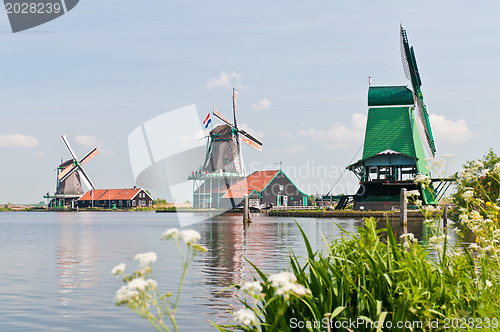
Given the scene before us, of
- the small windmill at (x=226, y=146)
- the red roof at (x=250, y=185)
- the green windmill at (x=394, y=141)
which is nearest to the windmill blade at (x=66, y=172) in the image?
the small windmill at (x=226, y=146)

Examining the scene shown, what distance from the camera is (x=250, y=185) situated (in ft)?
238

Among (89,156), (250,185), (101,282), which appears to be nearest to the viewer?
(101,282)

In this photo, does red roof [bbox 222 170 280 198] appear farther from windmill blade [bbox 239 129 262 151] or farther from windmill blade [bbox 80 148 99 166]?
windmill blade [bbox 80 148 99 166]

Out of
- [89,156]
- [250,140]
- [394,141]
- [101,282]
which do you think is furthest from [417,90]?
[89,156]

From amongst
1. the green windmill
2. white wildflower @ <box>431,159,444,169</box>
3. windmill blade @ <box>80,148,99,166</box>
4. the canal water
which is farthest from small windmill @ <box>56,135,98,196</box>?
white wildflower @ <box>431,159,444,169</box>

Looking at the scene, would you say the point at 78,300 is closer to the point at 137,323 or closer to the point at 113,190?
the point at 137,323

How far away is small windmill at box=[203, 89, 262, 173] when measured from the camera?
7350 cm

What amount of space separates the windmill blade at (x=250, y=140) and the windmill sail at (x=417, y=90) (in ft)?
90.3

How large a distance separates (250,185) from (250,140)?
6.16m

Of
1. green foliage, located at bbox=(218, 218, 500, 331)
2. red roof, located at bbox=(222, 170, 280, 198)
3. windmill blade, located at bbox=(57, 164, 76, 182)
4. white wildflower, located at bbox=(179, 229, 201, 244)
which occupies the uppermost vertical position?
windmill blade, located at bbox=(57, 164, 76, 182)

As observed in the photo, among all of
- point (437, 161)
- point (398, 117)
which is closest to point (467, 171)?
point (437, 161)

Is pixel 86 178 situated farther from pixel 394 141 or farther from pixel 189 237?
pixel 189 237

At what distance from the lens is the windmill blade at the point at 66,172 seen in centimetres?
10475

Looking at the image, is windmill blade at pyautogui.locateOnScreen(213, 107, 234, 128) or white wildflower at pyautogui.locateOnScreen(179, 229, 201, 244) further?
windmill blade at pyautogui.locateOnScreen(213, 107, 234, 128)
